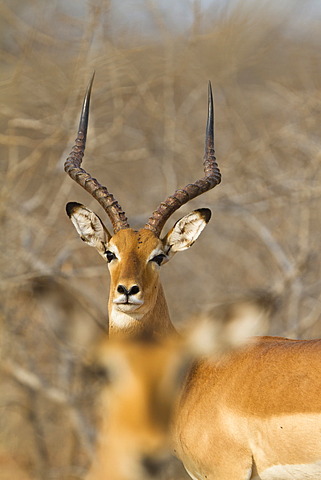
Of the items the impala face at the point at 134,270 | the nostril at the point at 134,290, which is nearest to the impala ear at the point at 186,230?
the impala face at the point at 134,270

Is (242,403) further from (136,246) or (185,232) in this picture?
(185,232)

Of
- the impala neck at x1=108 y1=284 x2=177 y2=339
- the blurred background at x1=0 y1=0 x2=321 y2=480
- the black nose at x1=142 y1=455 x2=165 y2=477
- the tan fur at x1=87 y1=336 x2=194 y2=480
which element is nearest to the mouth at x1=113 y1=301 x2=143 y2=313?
the impala neck at x1=108 y1=284 x2=177 y2=339

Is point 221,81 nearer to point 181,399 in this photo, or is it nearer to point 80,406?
point 80,406

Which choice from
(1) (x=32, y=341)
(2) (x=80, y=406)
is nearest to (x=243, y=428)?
(2) (x=80, y=406)

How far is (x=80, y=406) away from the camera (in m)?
8.45

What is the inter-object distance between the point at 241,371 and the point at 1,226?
Answer: 5.25 m

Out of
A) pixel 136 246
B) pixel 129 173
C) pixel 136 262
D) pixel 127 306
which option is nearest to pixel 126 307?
pixel 127 306

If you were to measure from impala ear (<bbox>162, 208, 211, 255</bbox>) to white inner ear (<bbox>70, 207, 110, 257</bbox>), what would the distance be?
408mm

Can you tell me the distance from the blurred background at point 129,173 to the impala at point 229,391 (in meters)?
2.36

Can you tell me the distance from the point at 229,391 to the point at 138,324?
2.21ft

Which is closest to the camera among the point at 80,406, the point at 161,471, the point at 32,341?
the point at 161,471

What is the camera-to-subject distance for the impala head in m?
4.29

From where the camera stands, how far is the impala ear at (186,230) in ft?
15.9

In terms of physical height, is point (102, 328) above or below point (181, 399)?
above
